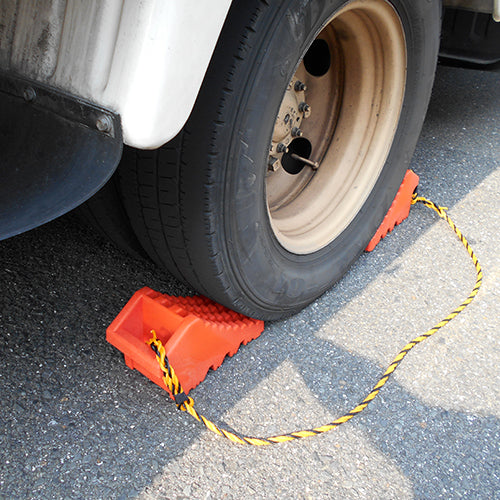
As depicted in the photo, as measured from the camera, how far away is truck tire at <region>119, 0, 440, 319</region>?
117 centimetres

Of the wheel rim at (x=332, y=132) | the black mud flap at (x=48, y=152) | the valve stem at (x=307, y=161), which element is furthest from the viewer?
the valve stem at (x=307, y=161)

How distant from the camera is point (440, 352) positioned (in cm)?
170

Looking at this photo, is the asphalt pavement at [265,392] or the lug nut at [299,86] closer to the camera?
the asphalt pavement at [265,392]

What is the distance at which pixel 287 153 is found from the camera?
187cm

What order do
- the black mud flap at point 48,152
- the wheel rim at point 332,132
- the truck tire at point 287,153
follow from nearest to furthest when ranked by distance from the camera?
the black mud flap at point 48,152
the truck tire at point 287,153
the wheel rim at point 332,132

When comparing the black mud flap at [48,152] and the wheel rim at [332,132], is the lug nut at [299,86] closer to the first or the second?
the wheel rim at [332,132]

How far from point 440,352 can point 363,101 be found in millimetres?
816

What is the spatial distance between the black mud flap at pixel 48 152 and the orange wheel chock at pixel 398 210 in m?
1.28

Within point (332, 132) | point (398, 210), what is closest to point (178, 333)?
point (332, 132)

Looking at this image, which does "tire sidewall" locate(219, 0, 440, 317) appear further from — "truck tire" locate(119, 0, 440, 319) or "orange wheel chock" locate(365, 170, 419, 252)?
"orange wheel chock" locate(365, 170, 419, 252)

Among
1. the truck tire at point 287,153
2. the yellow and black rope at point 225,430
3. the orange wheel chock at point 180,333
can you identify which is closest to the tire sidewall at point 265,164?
the truck tire at point 287,153

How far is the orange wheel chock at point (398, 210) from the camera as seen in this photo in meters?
2.10

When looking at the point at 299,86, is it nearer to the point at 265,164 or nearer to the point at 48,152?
the point at 265,164

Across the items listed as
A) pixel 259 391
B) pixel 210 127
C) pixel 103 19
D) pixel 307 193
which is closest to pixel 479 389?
pixel 259 391
